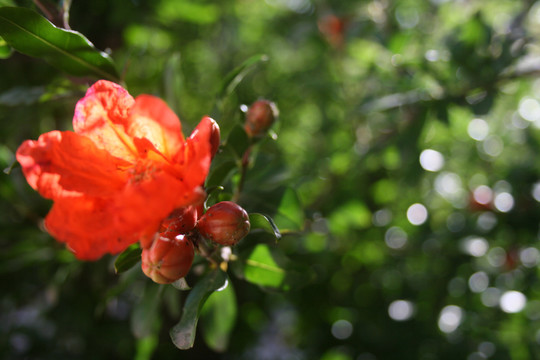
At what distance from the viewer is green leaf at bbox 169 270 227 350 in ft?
2.99

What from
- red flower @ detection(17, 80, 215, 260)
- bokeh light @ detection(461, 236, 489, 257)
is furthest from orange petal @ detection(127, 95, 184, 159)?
bokeh light @ detection(461, 236, 489, 257)

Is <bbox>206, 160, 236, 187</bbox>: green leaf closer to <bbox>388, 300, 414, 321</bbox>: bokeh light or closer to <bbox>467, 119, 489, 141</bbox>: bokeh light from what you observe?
<bbox>388, 300, 414, 321</bbox>: bokeh light

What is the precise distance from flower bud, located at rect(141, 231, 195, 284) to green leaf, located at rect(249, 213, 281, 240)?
0.16 metres

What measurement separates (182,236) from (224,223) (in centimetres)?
9

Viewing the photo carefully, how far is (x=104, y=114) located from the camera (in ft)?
3.18

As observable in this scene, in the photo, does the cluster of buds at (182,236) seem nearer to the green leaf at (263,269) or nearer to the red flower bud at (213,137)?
the red flower bud at (213,137)

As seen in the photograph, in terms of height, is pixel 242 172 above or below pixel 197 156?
below

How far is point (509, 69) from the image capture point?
1787 millimetres

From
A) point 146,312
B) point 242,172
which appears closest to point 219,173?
point 242,172

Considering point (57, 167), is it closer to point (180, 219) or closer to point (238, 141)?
point (180, 219)

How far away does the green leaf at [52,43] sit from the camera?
1.01m

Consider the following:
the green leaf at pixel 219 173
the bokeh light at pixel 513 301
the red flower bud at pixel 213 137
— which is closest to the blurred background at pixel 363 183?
the bokeh light at pixel 513 301

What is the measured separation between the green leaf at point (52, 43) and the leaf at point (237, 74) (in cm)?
28

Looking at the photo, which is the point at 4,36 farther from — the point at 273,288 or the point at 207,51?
the point at 207,51
